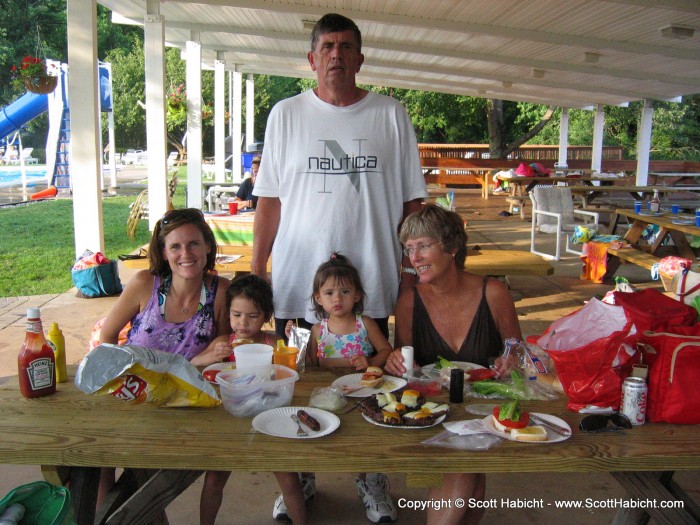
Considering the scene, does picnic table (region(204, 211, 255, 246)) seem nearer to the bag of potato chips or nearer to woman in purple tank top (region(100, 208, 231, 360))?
woman in purple tank top (region(100, 208, 231, 360))

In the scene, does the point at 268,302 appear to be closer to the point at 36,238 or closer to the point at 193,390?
the point at 193,390

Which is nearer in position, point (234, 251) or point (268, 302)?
point (268, 302)

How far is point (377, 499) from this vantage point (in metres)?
2.72

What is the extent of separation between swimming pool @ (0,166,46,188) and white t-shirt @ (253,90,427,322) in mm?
20335

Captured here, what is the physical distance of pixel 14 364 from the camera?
453 centimetres

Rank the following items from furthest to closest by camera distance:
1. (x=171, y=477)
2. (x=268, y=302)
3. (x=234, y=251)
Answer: (x=234, y=251) < (x=268, y=302) < (x=171, y=477)

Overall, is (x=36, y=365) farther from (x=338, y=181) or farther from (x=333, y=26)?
(x=333, y=26)

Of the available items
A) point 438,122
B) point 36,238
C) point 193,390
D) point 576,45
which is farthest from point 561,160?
point 193,390

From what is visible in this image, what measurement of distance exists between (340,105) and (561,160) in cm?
1835

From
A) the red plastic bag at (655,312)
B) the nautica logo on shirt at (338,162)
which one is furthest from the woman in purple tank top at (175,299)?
the red plastic bag at (655,312)

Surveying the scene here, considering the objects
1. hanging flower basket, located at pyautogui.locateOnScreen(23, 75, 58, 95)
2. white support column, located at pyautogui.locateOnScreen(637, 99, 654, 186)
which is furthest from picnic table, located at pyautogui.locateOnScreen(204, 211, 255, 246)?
white support column, located at pyautogui.locateOnScreen(637, 99, 654, 186)

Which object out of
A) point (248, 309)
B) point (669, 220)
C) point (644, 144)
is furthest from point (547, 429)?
point (644, 144)

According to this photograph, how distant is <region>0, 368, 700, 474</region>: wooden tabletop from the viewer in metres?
1.66

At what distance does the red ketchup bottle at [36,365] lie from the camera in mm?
1961
